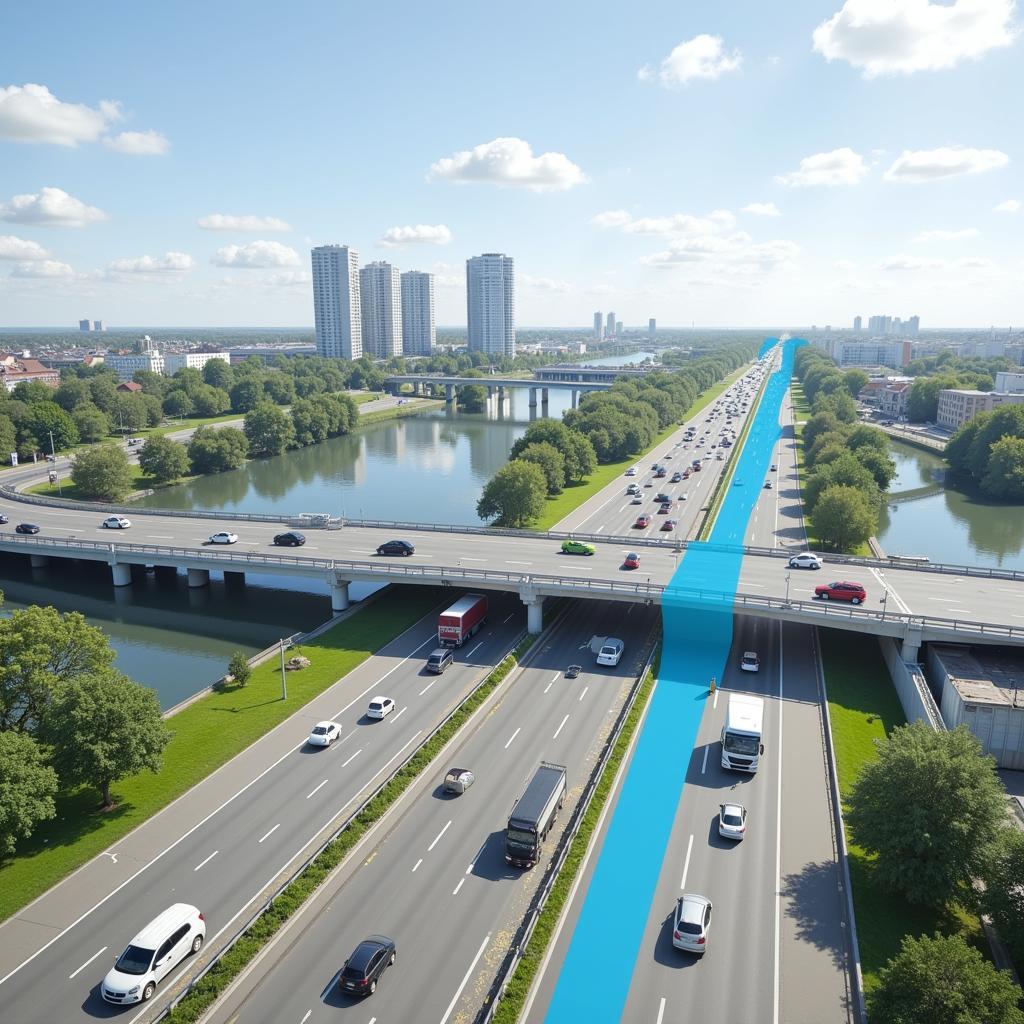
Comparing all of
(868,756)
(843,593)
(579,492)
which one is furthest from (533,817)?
(579,492)

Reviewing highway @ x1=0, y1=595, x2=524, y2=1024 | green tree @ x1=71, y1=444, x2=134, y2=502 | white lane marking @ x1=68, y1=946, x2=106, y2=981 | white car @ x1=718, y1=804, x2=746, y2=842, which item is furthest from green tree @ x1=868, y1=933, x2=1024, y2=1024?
green tree @ x1=71, y1=444, x2=134, y2=502

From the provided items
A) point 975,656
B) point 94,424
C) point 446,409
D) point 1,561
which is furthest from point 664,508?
point 446,409

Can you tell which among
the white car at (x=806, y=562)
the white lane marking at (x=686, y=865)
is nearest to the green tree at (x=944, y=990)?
the white lane marking at (x=686, y=865)

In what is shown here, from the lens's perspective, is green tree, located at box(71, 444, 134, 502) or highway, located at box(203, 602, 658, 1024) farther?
green tree, located at box(71, 444, 134, 502)

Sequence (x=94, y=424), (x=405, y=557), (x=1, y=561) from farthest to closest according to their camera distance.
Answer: (x=94, y=424), (x=1, y=561), (x=405, y=557)

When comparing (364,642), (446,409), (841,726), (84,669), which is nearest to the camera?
(84,669)

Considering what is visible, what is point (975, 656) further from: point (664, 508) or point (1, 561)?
point (1, 561)

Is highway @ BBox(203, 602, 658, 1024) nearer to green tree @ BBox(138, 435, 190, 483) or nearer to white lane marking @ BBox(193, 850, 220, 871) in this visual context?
white lane marking @ BBox(193, 850, 220, 871)
